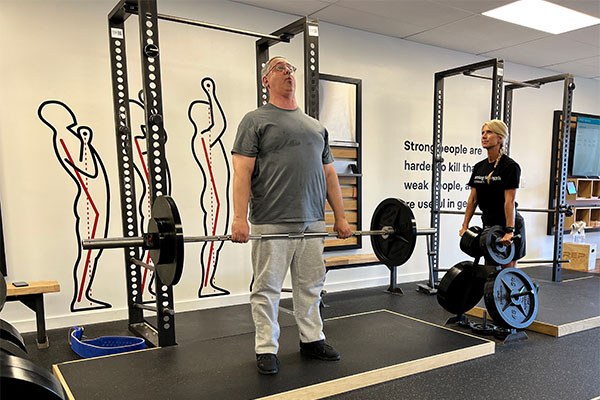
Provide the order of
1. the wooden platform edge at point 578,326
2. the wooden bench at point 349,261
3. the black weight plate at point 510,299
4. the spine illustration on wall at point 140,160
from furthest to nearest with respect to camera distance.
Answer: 1. the wooden bench at point 349,261
2. the spine illustration on wall at point 140,160
3. the wooden platform edge at point 578,326
4. the black weight plate at point 510,299

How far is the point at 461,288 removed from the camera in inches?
124

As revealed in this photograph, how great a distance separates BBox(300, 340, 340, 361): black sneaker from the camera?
240 centimetres

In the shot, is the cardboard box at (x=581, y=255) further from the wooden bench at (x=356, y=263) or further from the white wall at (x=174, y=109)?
the wooden bench at (x=356, y=263)

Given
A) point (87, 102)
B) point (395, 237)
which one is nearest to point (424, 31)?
point (395, 237)

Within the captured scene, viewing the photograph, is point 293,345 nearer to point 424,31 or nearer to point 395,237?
point 395,237

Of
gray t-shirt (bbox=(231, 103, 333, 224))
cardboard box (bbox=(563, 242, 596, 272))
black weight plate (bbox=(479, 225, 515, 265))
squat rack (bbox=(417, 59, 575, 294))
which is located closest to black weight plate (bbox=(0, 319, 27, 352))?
gray t-shirt (bbox=(231, 103, 333, 224))

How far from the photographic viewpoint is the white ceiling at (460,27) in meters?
3.87

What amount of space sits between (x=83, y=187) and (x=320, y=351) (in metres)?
2.12

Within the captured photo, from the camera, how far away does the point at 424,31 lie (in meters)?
4.55

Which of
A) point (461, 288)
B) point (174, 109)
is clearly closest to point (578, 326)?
point (461, 288)

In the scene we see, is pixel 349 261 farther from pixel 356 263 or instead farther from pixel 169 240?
pixel 169 240

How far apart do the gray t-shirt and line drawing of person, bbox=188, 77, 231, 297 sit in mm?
1543

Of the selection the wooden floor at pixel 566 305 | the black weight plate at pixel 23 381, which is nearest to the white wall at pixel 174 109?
the wooden floor at pixel 566 305

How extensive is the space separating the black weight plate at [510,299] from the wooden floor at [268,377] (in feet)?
0.79
